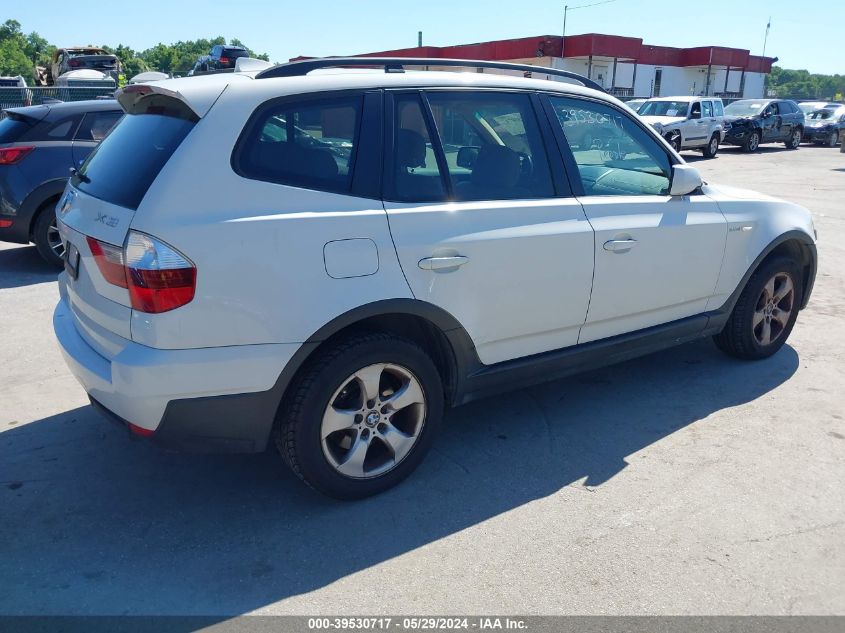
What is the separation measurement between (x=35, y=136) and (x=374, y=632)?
6874 mm

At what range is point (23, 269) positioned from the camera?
783cm

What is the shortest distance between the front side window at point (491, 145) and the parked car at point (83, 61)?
90.9 feet

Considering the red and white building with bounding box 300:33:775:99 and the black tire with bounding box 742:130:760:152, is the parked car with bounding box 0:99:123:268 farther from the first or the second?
the red and white building with bounding box 300:33:775:99

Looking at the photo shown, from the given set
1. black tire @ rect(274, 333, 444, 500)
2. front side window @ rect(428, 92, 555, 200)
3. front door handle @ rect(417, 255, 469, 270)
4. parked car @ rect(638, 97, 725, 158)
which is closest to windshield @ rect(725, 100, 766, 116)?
parked car @ rect(638, 97, 725, 158)

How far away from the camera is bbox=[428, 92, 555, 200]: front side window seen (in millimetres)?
3580

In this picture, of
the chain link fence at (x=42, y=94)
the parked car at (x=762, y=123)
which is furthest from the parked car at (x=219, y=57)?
the parked car at (x=762, y=123)

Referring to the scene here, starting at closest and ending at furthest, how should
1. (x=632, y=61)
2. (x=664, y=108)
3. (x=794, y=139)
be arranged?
(x=664, y=108) < (x=794, y=139) < (x=632, y=61)

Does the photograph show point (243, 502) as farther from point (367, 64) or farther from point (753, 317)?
point (753, 317)

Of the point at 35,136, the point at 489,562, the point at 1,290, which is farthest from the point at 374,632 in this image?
the point at 35,136

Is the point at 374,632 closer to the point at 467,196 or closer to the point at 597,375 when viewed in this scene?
the point at 467,196

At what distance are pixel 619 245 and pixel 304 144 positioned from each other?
1.82 meters

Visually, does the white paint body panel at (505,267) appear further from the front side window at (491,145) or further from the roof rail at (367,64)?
the roof rail at (367,64)

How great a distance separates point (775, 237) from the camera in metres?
4.94

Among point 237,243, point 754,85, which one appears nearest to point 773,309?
point 237,243
